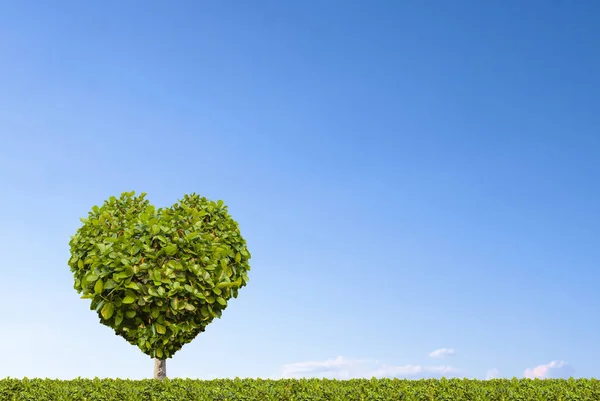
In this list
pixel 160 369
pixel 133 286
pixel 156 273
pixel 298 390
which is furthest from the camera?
pixel 160 369

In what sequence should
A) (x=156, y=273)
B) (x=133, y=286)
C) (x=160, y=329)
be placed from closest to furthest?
1. (x=133, y=286)
2. (x=156, y=273)
3. (x=160, y=329)

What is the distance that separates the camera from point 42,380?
11727 mm

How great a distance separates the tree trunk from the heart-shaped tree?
0.02m

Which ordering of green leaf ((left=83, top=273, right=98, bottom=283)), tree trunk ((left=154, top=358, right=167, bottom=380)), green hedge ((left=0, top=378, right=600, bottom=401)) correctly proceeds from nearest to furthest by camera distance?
green hedge ((left=0, top=378, right=600, bottom=401)) → green leaf ((left=83, top=273, right=98, bottom=283)) → tree trunk ((left=154, top=358, right=167, bottom=380))

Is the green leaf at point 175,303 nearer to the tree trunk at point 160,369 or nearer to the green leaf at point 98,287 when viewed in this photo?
the green leaf at point 98,287

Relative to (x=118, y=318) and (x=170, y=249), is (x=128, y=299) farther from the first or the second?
(x=170, y=249)

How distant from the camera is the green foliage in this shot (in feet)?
40.4

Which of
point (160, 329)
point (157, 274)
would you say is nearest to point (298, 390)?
point (160, 329)

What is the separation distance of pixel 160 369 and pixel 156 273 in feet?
8.02

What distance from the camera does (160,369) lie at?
13.1 metres

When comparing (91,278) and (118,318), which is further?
(118,318)

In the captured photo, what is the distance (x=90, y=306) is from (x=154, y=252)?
194 cm

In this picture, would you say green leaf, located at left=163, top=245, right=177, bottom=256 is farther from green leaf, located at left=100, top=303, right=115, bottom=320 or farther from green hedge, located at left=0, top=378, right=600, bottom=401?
green hedge, located at left=0, top=378, right=600, bottom=401

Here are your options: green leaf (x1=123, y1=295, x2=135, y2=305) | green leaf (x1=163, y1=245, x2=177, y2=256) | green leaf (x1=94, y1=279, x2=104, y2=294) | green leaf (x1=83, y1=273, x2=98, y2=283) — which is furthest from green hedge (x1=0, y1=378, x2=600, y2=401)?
green leaf (x1=163, y1=245, x2=177, y2=256)
